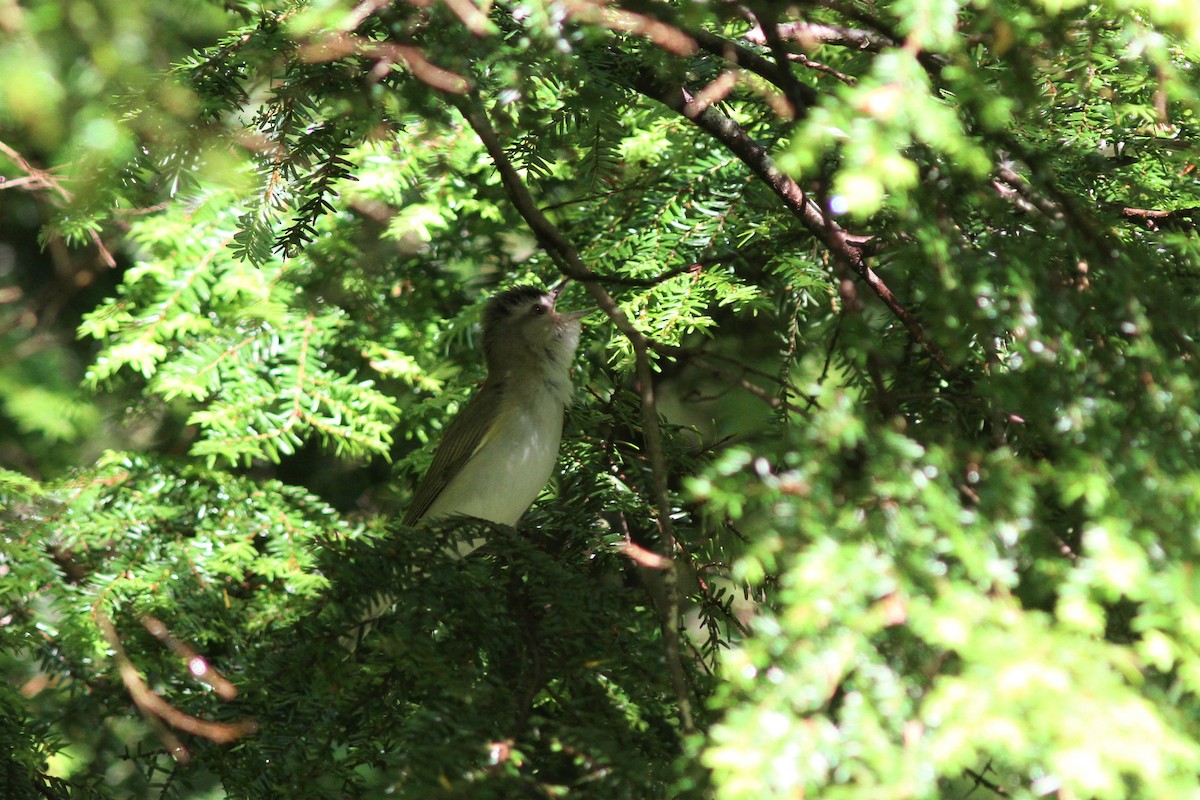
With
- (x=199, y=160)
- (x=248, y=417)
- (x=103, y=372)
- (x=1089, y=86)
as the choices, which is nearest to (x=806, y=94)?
(x=1089, y=86)

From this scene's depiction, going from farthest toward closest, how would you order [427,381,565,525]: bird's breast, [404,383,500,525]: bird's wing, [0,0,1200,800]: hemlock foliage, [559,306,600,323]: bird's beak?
[404,383,500,525]: bird's wing < [427,381,565,525]: bird's breast < [559,306,600,323]: bird's beak < [0,0,1200,800]: hemlock foliage

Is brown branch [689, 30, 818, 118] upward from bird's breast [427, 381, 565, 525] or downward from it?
downward

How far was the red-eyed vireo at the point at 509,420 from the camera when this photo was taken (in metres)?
3.44

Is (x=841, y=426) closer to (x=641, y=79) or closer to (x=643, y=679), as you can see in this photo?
(x=643, y=679)

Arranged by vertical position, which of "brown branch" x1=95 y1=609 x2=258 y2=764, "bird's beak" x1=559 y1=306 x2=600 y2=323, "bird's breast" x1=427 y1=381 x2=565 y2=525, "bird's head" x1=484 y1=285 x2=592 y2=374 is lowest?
"brown branch" x1=95 y1=609 x2=258 y2=764

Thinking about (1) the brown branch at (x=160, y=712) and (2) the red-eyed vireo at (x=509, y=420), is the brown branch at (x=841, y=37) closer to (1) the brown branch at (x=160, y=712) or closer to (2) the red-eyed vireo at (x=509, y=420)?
(2) the red-eyed vireo at (x=509, y=420)

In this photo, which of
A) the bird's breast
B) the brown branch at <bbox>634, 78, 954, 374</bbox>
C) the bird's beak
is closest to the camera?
the brown branch at <bbox>634, 78, 954, 374</bbox>

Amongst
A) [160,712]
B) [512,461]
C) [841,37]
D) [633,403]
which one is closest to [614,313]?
[841,37]

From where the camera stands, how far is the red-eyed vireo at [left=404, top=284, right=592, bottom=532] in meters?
3.44

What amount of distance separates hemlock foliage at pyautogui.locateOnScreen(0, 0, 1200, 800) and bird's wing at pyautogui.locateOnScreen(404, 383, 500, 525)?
0.09 meters

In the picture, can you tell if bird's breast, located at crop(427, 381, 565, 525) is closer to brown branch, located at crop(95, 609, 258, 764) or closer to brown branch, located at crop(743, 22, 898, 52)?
brown branch, located at crop(95, 609, 258, 764)

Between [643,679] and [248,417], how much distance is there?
75.7 inches

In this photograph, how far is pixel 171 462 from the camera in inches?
133

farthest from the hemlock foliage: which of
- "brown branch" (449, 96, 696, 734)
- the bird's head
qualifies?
the bird's head
